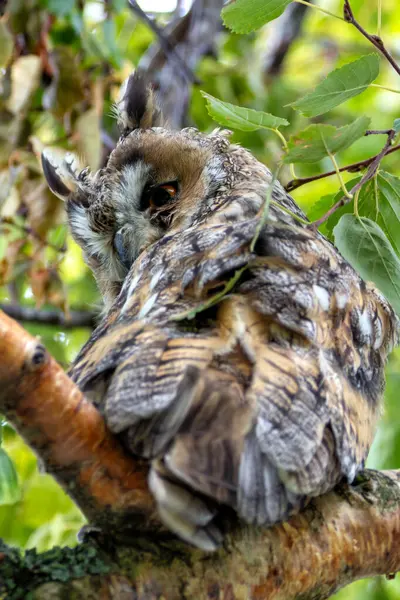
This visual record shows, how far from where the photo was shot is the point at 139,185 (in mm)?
2678

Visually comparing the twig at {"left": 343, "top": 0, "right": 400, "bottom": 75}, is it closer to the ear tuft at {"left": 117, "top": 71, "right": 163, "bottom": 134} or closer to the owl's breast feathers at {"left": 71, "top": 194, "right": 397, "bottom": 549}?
the owl's breast feathers at {"left": 71, "top": 194, "right": 397, "bottom": 549}

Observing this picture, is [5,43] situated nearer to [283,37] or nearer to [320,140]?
[320,140]

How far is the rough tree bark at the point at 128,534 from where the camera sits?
54.4 inches

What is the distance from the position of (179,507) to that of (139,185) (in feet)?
5.15

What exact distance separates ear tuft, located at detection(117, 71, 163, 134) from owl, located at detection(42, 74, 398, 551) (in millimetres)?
653

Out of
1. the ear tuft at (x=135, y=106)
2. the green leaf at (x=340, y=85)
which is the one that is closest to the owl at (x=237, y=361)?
the green leaf at (x=340, y=85)

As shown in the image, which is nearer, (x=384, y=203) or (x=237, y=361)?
(x=237, y=361)

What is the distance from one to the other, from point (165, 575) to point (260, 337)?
1.70 feet

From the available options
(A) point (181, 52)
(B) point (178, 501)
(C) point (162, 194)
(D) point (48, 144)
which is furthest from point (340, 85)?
(A) point (181, 52)

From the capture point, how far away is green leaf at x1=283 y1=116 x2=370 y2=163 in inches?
62.6

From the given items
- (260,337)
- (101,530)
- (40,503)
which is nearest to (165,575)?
(101,530)

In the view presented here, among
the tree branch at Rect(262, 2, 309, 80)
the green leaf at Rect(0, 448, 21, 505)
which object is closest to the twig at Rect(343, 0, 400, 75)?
the green leaf at Rect(0, 448, 21, 505)

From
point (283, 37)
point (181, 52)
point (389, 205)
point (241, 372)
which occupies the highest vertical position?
point (241, 372)

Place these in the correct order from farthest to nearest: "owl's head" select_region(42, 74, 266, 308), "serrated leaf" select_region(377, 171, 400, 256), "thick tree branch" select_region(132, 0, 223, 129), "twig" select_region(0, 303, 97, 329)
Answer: "twig" select_region(0, 303, 97, 329), "thick tree branch" select_region(132, 0, 223, 129), "owl's head" select_region(42, 74, 266, 308), "serrated leaf" select_region(377, 171, 400, 256)
